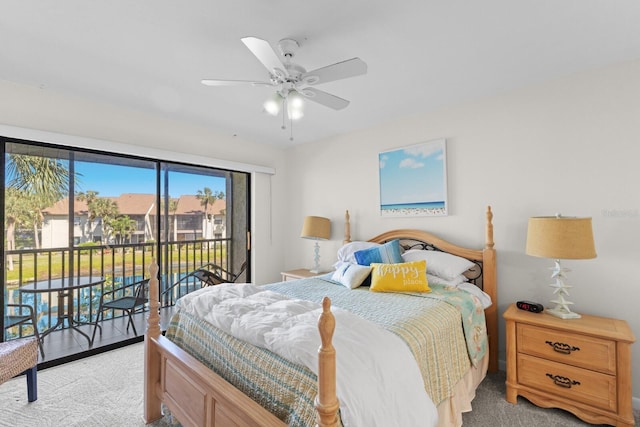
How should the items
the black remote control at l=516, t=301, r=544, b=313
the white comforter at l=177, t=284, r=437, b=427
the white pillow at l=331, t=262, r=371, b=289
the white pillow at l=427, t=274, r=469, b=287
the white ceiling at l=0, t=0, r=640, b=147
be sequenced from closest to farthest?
the white comforter at l=177, t=284, r=437, b=427, the white ceiling at l=0, t=0, r=640, b=147, the black remote control at l=516, t=301, r=544, b=313, the white pillow at l=427, t=274, r=469, b=287, the white pillow at l=331, t=262, r=371, b=289

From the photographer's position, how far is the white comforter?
46.6 inches

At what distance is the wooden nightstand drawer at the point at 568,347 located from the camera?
1.91 m

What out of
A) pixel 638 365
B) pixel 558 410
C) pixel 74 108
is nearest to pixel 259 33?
pixel 74 108

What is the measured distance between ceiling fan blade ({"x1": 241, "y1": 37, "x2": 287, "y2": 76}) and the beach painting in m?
1.87

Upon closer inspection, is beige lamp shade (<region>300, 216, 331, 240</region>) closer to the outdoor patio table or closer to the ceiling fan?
the ceiling fan

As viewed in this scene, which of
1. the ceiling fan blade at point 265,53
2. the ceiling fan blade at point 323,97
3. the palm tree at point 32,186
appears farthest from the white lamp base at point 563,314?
the palm tree at point 32,186

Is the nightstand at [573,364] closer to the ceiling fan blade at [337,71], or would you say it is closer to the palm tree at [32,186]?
the ceiling fan blade at [337,71]

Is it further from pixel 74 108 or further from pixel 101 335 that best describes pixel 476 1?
pixel 101 335

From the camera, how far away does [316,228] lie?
3896 mm

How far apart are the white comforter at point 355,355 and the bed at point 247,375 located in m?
0.05

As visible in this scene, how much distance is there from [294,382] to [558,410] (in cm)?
208

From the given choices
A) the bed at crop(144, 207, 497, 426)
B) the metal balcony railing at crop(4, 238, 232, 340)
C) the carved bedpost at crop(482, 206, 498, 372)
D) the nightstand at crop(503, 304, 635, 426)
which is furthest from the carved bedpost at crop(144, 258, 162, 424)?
the carved bedpost at crop(482, 206, 498, 372)

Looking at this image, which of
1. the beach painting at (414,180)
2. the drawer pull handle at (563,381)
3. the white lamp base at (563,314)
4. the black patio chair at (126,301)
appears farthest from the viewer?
the black patio chair at (126,301)

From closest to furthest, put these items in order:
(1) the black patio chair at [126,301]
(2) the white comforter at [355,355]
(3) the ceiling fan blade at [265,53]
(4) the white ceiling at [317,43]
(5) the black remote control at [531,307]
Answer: (2) the white comforter at [355,355], (3) the ceiling fan blade at [265,53], (4) the white ceiling at [317,43], (5) the black remote control at [531,307], (1) the black patio chair at [126,301]
